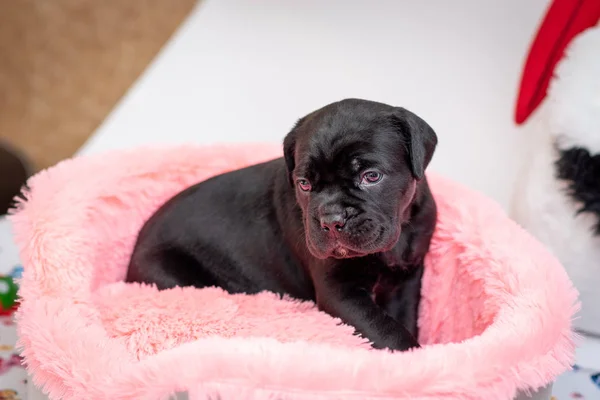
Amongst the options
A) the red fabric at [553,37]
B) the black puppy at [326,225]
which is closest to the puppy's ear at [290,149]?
the black puppy at [326,225]

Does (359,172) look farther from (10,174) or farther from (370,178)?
(10,174)

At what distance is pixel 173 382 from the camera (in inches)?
48.7

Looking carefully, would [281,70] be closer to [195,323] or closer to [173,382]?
[195,323]

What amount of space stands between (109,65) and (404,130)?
2179 mm

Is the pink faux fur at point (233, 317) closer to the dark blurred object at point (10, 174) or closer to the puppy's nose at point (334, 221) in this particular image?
the puppy's nose at point (334, 221)

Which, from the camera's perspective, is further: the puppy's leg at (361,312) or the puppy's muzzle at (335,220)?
the puppy's leg at (361,312)

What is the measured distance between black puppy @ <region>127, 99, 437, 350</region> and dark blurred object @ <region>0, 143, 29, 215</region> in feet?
4.84

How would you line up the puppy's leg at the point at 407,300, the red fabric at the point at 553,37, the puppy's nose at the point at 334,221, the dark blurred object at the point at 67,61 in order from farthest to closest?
the dark blurred object at the point at 67,61 < the red fabric at the point at 553,37 < the puppy's leg at the point at 407,300 < the puppy's nose at the point at 334,221

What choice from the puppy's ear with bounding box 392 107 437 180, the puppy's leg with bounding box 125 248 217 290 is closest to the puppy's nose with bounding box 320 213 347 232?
the puppy's ear with bounding box 392 107 437 180

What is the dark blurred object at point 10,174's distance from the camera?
130 inches

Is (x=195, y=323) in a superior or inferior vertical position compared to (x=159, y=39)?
inferior

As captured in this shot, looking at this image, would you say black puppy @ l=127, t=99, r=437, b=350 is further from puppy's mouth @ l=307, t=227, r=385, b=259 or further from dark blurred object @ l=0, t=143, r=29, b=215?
dark blurred object @ l=0, t=143, r=29, b=215

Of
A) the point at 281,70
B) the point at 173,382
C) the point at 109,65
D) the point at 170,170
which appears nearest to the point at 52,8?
the point at 109,65

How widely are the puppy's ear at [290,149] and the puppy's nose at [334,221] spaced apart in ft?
0.96
